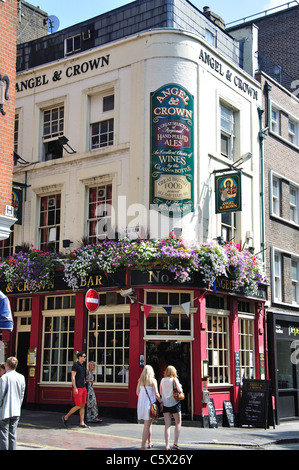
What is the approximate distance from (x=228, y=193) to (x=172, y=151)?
7.23 feet

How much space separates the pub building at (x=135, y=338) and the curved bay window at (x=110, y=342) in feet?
0.10

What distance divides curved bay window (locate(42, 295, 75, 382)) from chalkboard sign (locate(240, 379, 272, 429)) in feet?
17.8

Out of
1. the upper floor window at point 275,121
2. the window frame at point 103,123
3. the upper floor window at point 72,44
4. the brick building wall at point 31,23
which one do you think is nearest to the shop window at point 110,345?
the window frame at point 103,123

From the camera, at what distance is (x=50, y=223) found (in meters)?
19.9

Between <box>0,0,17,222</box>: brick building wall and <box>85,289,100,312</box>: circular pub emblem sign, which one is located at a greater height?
<box>0,0,17,222</box>: brick building wall

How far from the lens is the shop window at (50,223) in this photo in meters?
19.6

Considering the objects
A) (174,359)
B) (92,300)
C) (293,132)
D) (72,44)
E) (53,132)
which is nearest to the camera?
(92,300)

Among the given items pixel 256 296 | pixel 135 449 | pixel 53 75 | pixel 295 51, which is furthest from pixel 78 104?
pixel 295 51

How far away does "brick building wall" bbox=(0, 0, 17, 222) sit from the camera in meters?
11.8

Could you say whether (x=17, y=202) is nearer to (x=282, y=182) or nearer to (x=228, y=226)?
(x=228, y=226)

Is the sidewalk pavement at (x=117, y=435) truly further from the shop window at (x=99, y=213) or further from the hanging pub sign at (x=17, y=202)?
the hanging pub sign at (x=17, y=202)

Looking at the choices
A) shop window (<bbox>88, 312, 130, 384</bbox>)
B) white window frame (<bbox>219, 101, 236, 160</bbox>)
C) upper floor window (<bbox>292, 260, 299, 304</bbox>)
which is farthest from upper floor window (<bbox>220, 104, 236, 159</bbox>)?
shop window (<bbox>88, 312, 130, 384</bbox>)

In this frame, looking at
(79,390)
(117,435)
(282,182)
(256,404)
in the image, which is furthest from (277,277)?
(117,435)

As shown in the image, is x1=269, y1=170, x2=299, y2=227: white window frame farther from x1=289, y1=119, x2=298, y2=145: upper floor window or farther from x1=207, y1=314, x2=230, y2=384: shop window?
x1=207, y1=314, x2=230, y2=384: shop window
